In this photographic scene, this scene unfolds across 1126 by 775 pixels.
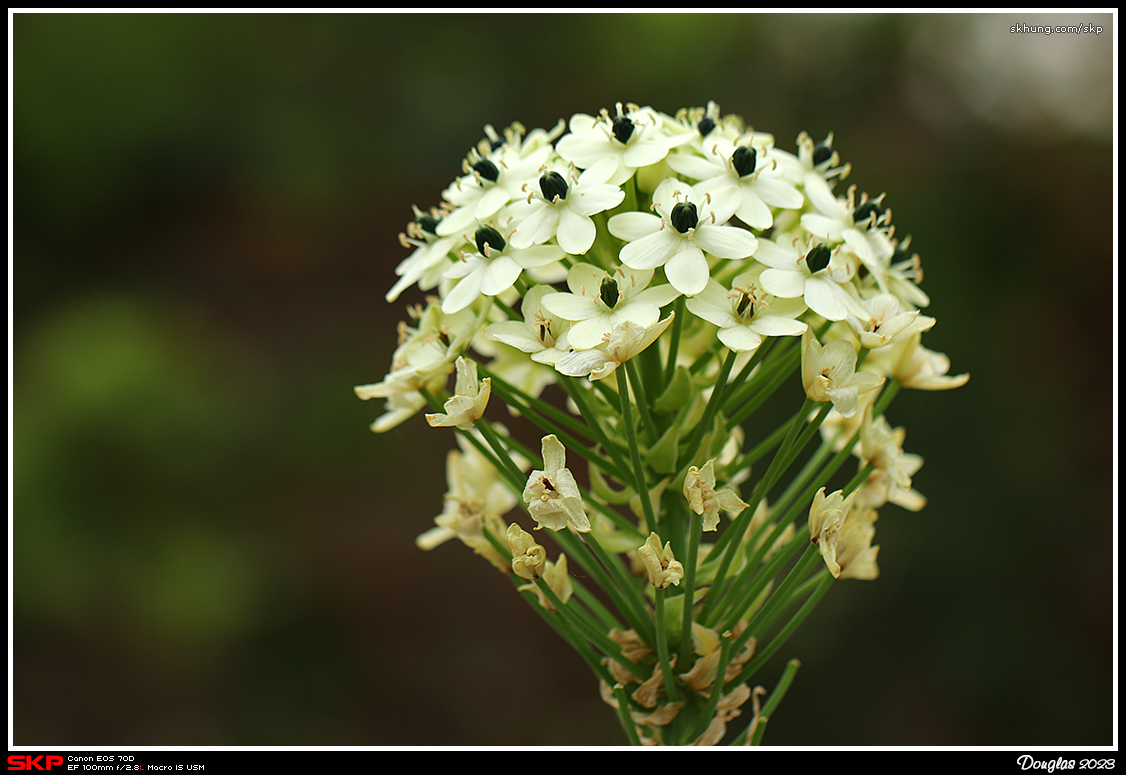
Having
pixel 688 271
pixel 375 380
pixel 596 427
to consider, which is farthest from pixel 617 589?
pixel 375 380

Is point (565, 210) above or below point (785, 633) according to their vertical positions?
above

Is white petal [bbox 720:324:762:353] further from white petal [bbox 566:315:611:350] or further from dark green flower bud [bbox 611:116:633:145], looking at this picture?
dark green flower bud [bbox 611:116:633:145]

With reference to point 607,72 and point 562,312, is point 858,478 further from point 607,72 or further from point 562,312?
point 607,72

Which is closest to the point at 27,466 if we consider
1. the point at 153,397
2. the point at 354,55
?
the point at 153,397

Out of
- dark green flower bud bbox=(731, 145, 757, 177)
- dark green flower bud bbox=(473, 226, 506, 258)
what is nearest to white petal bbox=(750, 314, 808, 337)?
dark green flower bud bbox=(731, 145, 757, 177)

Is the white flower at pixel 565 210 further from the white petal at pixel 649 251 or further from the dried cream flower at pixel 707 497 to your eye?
the dried cream flower at pixel 707 497

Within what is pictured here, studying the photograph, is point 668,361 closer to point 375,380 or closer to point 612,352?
point 612,352
